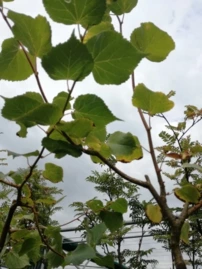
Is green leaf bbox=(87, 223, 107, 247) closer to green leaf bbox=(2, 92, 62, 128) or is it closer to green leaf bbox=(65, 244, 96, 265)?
green leaf bbox=(65, 244, 96, 265)

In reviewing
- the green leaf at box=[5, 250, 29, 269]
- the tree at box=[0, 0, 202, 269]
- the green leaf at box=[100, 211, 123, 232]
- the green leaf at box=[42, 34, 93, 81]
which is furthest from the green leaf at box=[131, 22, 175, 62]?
the green leaf at box=[5, 250, 29, 269]

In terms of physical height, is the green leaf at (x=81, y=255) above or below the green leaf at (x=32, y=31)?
below

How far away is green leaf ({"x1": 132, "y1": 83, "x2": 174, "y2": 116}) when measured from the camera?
372mm

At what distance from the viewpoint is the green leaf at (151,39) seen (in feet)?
1.20

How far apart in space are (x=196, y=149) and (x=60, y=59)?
28cm

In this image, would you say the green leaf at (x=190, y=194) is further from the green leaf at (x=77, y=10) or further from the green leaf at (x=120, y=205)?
the green leaf at (x=77, y=10)

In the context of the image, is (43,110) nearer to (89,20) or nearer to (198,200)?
(89,20)

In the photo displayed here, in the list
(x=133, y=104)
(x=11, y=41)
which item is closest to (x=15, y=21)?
(x=11, y=41)

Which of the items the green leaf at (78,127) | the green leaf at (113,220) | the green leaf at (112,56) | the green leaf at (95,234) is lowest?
the green leaf at (95,234)

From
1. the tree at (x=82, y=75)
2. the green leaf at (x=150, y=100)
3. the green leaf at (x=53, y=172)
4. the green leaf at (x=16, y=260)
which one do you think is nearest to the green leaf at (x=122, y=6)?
the tree at (x=82, y=75)

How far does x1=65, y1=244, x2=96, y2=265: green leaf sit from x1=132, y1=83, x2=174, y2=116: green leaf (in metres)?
0.17

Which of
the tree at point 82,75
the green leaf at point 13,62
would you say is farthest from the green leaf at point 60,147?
the green leaf at point 13,62

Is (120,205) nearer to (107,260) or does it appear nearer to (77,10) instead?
(107,260)

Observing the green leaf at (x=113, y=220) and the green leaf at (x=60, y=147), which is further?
the green leaf at (x=113, y=220)
